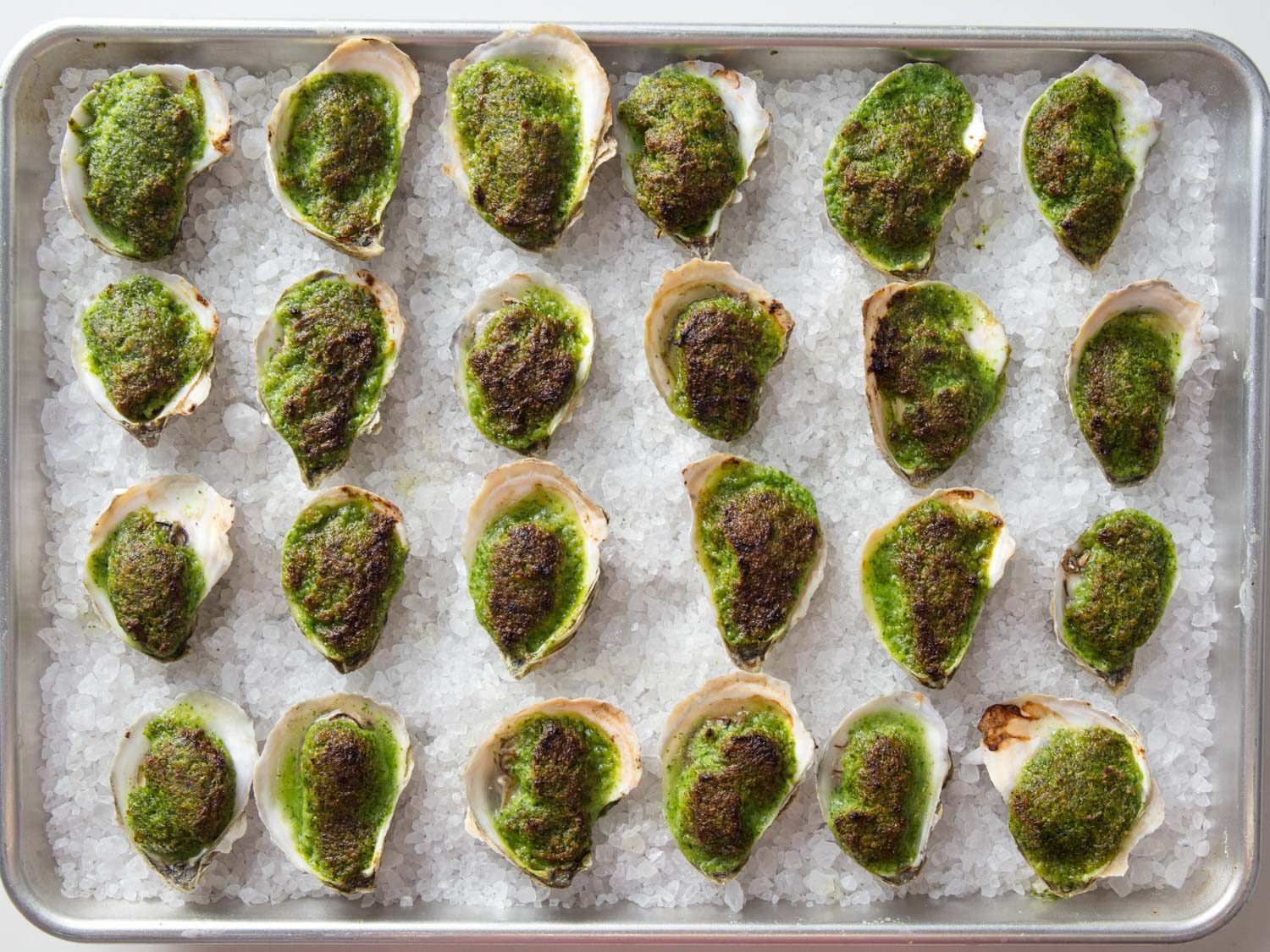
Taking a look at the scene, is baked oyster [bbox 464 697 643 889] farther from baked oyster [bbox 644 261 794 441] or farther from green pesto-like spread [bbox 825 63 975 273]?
green pesto-like spread [bbox 825 63 975 273]

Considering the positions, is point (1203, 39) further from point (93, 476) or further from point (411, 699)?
point (93, 476)

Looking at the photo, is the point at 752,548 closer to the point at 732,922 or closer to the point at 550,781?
the point at 550,781

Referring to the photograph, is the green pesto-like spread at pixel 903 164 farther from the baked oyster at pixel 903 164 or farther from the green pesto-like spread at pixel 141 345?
the green pesto-like spread at pixel 141 345

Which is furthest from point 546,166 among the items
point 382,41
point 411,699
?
point 411,699

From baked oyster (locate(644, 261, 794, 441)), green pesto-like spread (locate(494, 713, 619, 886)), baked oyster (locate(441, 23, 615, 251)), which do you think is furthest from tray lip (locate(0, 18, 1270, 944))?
baked oyster (locate(644, 261, 794, 441))

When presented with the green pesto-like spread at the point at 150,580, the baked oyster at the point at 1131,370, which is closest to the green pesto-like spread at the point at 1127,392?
the baked oyster at the point at 1131,370

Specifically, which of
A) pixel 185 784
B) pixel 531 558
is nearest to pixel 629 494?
pixel 531 558
